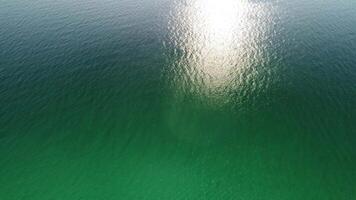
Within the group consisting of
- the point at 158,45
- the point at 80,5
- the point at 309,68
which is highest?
the point at 80,5

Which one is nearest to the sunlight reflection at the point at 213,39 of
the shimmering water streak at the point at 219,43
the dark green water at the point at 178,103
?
the shimmering water streak at the point at 219,43

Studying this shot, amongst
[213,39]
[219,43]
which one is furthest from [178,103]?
[213,39]

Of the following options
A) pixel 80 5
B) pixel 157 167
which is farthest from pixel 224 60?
pixel 80 5

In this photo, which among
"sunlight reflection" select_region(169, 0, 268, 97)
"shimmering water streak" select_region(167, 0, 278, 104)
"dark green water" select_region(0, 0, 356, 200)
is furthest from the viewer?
"sunlight reflection" select_region(169, 0, 268, 97)

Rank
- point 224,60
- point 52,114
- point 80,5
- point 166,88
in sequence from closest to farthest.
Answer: point 52,114, point 166,88, point 224,60, point 80,5

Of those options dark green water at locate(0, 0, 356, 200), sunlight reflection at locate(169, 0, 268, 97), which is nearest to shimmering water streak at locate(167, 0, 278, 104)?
sunlight reflection at locate(169, 0, 268, 97)

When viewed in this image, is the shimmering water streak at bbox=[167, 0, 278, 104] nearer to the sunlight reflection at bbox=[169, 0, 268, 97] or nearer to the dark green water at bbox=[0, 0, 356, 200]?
the sunlight reflection at bbox=[169, 0, 268, 97]

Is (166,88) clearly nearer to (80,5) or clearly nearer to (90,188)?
(90,188)

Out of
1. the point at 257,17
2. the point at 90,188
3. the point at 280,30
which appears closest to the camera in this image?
the point at 90,188

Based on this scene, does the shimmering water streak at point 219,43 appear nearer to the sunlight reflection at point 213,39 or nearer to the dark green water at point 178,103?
the sunlight reflection at point 213,39
